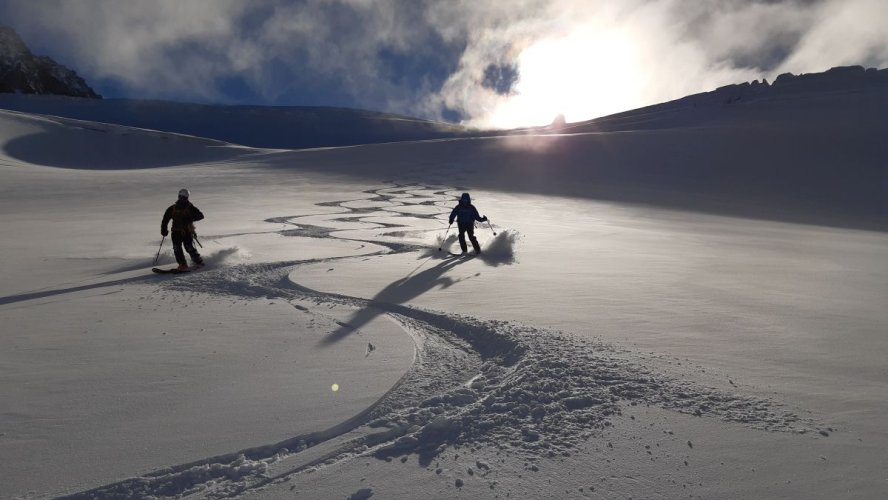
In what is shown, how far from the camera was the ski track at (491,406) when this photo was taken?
113 inches

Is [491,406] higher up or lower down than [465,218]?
lower down

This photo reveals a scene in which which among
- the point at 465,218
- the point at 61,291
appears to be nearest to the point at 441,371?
the point at 61,291

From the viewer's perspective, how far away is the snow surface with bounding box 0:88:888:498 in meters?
2.84

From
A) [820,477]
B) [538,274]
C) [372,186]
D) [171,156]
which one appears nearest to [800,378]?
[820,477]

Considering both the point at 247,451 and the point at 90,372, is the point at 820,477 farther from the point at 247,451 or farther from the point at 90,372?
the point at 90,372

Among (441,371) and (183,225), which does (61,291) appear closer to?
(183,225)

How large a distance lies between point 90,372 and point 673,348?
15.0ft

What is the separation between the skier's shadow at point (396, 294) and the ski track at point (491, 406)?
605 mm

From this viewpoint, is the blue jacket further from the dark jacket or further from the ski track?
the ski track

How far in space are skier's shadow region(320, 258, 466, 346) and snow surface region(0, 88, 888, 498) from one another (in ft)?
0.14

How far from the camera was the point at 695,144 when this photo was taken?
1293 inches

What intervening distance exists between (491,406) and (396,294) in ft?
11.0

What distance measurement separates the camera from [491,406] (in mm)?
3578

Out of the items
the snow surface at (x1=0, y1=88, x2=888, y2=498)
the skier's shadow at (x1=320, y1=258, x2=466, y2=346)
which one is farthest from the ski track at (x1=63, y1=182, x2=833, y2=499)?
the skier's shadow at (x1=320, y1=258, x2=466, y2=346)
